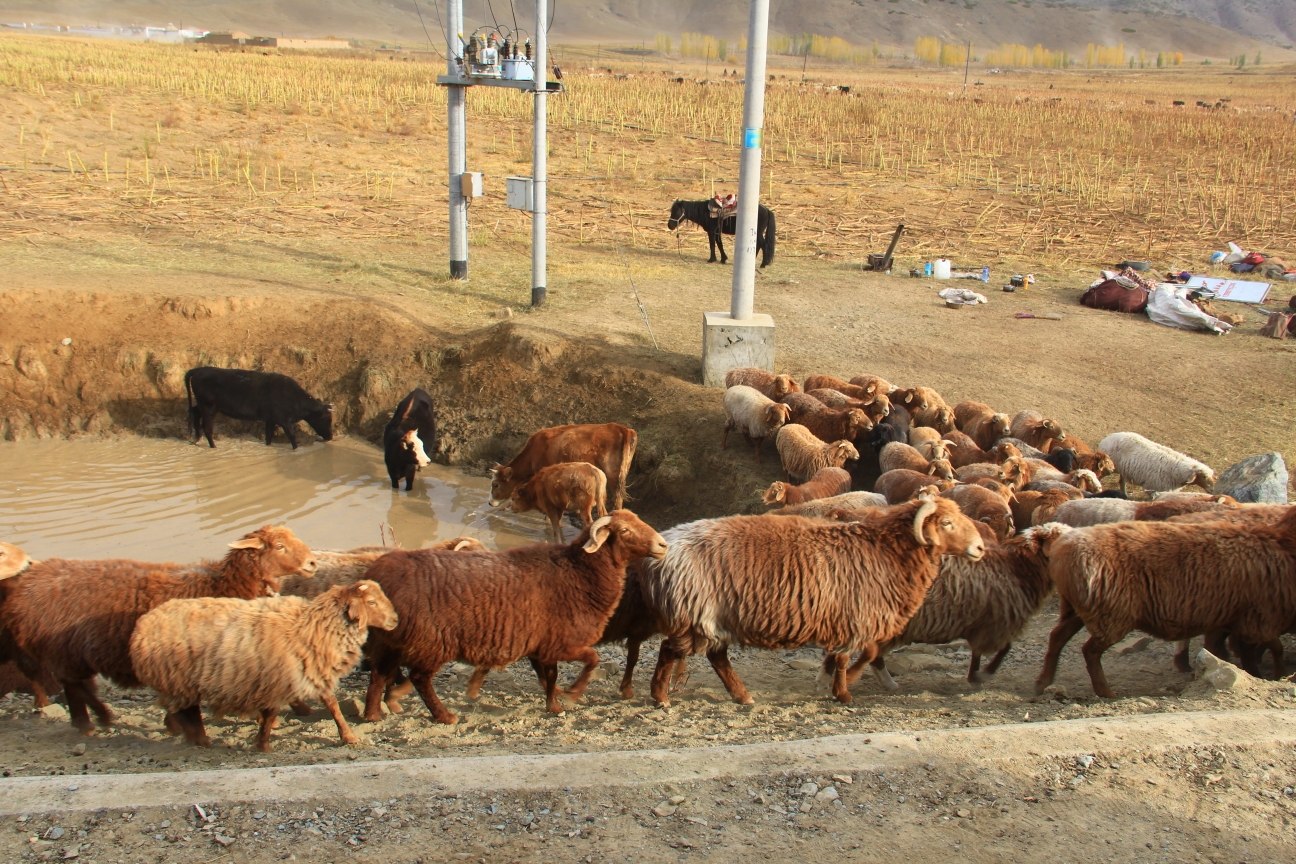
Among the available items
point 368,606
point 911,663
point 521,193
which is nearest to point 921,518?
point 911,663

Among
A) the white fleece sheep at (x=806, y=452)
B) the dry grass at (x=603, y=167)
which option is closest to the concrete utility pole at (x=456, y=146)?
the dry grass at (x=603, y=167)

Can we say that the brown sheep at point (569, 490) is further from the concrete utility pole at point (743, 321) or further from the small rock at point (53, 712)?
the small rock at point (53, 712)

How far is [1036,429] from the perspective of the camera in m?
10.3

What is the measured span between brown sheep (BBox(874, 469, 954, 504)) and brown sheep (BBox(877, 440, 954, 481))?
0.53 feet

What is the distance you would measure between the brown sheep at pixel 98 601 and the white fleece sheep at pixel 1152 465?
303 inches

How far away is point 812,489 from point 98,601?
→ 18.6 feet

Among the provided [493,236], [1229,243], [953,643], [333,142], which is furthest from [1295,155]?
[953,643]

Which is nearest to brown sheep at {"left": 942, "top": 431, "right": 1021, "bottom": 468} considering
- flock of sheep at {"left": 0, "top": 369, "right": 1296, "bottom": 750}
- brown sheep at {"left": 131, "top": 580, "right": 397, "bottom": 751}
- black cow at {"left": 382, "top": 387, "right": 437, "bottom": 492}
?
flock of sheep at {"left": 0, "top": 369, "right": 1296, "bottom": 750}

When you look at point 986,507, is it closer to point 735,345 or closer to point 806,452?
point 806,452

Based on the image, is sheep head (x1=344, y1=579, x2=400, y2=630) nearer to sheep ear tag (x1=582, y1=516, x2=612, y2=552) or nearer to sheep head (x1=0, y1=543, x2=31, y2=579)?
sheep ear tag (x1=582, y1=516, x2=612, y2=552)

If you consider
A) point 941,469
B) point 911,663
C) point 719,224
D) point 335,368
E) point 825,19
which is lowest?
point 911,663

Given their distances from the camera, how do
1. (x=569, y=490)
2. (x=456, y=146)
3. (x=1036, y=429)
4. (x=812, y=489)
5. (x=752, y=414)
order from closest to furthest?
(x=812, y=489) < (x=569, y=490) < (x=1036, y=429) < (x=752, y=414) < (x=456, y=146)

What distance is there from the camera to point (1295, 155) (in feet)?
107

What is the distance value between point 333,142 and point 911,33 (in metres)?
133
